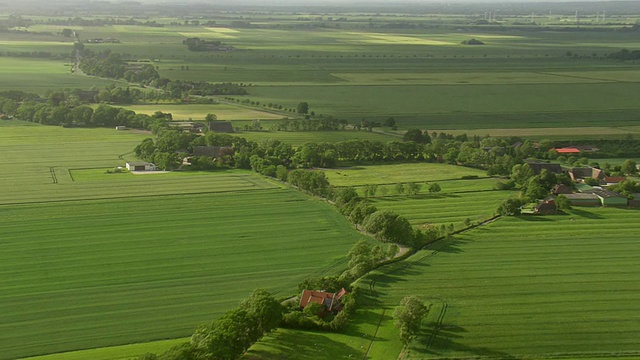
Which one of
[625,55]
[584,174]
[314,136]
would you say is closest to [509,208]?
[584,174]

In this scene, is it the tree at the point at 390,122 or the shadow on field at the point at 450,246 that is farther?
the tree at the point at 390,122

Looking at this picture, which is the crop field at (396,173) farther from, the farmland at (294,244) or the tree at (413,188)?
the tree at (413,188)

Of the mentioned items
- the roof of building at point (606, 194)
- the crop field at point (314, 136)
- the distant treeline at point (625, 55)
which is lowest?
the distant treeline at point (625, 55)

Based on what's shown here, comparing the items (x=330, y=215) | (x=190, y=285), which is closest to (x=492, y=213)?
(x=330, y=215)

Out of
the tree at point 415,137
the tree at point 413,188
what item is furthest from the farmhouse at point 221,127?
the tree at point 413,188

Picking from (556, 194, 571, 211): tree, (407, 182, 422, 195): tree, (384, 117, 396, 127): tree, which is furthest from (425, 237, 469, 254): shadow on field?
(384, 117, 396, 127): tree

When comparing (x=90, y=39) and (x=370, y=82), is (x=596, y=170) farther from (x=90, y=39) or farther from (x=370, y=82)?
(x=90, y=39)
